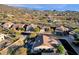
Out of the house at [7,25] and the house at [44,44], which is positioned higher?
the house at [7,25]

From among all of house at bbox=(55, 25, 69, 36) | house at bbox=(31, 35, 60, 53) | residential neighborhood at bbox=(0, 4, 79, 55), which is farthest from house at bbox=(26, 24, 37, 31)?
house at bbox=(55, 25, 69, 36)

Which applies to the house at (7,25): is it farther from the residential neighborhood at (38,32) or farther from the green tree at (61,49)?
the green tree at (61,49)

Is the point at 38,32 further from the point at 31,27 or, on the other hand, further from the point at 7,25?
the point at 7,25

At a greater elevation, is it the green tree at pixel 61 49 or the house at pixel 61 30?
the house at pixel 61 30

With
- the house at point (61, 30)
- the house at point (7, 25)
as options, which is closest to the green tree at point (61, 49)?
the house at point (61, 30)

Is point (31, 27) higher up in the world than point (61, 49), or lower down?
higher up

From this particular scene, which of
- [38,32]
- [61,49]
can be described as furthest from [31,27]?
[61,49]

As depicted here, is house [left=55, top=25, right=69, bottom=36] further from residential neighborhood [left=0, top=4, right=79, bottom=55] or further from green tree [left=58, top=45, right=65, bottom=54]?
green tree [left=58, top=45, right=65, bottom=54]

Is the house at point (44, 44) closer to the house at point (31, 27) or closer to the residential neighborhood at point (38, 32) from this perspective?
the residential neighborhood at point (38, 32)
